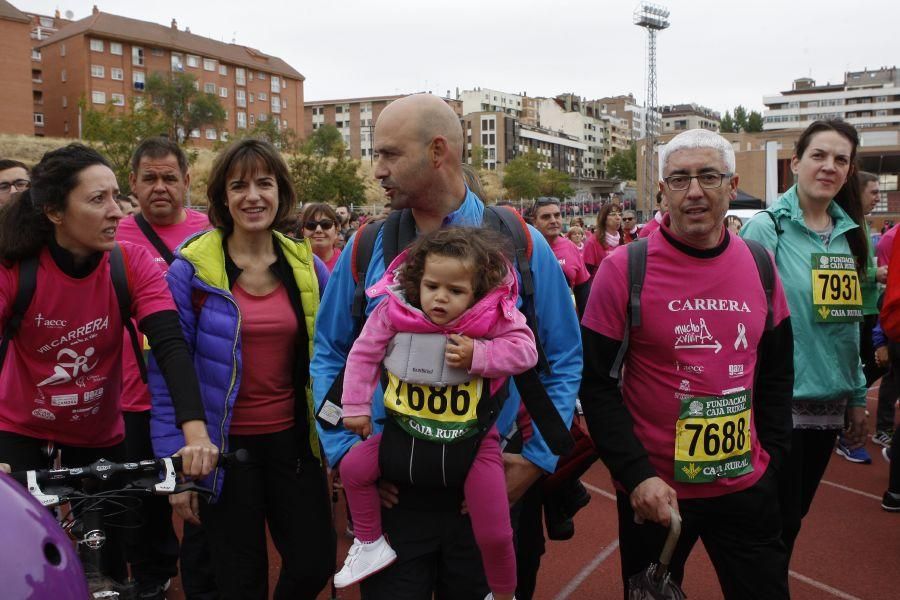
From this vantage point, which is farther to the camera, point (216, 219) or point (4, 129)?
point (4, 129)

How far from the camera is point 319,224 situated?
21.9 ft

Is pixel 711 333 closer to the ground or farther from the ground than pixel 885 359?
farther from the ground

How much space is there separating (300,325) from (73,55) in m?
90.7

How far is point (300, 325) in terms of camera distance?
330 centimetres

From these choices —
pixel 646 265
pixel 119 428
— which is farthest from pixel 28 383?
pixel 646 265

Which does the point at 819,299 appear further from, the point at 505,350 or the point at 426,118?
the point at 426,118

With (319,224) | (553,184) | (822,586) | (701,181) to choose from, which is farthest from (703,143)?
(553,184)

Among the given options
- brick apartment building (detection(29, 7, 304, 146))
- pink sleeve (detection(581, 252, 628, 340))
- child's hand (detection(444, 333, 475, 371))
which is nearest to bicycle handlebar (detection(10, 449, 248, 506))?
child's hand (detection(444, 333, 475, 371))

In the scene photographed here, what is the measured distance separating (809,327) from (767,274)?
0.92 metres

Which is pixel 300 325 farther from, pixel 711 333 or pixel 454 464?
pixel 711 333

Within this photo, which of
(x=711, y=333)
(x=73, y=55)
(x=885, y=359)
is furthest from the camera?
(x=73, y=55)

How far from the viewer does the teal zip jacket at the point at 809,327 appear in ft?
11.8

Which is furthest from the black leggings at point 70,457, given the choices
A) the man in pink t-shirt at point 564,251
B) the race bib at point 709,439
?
the man in pink t-shirt at point 564,251

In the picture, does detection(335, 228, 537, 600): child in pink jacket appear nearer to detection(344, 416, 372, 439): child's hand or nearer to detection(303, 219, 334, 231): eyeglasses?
detection(344, 416, 372, 439): child's hand
